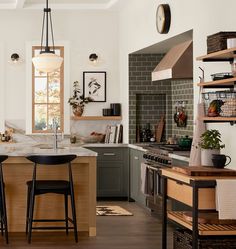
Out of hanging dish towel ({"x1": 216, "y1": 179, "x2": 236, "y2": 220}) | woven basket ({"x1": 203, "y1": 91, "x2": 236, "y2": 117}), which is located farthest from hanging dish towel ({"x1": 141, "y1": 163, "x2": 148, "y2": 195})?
hanging dish towel ({"x1": 216, "y1": 179, "x2": 236, "y2": 220})

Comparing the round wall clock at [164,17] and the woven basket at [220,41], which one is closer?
the woven basket at [220,41]

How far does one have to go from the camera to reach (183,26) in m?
7.84

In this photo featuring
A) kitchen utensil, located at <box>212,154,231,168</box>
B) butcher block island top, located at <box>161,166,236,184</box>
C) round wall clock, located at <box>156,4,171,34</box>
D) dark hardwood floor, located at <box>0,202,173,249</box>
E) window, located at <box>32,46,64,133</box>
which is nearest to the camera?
butcher block island top, located at <box>161,166,236,184</box>

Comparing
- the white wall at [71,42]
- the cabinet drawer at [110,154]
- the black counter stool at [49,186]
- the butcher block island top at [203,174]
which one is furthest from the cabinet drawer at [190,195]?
the white wall at [71,42]

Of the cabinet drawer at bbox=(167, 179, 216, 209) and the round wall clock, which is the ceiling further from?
the cabinet drawer at bbox=(167, 179, 216, 209)

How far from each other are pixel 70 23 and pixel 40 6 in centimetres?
57

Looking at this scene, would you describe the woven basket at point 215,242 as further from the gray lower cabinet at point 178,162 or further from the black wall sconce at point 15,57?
the black wall sconce at point 15,57

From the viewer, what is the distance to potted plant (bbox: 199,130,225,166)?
6184mm

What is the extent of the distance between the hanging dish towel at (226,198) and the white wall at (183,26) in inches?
39.5

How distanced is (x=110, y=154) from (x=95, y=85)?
4.28ft

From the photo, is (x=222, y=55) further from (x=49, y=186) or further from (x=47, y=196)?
(x=47, y=196)

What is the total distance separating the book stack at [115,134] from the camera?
11.3 metres

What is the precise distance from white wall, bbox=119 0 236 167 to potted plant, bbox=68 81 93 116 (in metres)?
0.64

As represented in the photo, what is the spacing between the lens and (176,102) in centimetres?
1039
